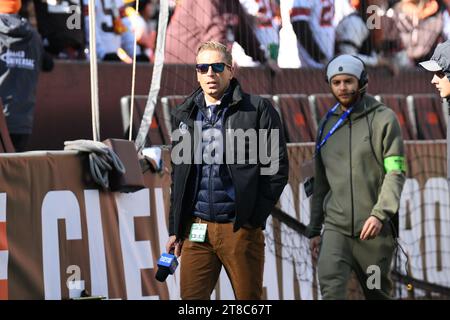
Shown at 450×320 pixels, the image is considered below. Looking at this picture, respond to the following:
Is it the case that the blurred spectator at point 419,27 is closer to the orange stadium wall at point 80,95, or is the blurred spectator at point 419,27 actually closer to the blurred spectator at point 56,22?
the orange stadium wall at point 80,95

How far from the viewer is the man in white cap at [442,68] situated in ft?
24.3

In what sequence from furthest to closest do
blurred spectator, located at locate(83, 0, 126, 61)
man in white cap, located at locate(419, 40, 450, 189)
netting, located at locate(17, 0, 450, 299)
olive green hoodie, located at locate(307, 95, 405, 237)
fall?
blurred spectator, located at locate(83, 0, 126, 61), netting, located at locate(17, 0, 450, 299), olive green hoodie, located at locate(307, 95, 405, 237), man in white cap, located at locate(419, 40, 450, 189)

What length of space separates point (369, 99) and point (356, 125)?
0.21m

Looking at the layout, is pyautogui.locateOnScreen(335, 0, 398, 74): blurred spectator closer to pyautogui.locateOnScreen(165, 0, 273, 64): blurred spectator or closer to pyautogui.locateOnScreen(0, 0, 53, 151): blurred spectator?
pyautogui.locateOnScreen(165, 0, 273, 64): blurred spectator

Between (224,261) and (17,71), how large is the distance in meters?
4.05

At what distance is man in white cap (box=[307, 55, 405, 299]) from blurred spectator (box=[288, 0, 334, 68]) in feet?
15.2

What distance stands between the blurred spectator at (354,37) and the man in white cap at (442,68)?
6.05 metres

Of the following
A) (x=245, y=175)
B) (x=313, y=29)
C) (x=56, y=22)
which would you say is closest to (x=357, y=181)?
(x=245, y=175)

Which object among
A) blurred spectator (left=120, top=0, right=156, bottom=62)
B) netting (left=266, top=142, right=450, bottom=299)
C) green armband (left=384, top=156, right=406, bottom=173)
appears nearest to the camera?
green armband (left=384, top=156, right=406, bottom=173)

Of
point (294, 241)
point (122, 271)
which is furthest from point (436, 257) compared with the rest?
point (122, 271)

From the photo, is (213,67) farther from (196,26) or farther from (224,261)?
(196,26)

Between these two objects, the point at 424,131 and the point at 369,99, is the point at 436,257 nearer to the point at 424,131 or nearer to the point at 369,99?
the point at 424,131

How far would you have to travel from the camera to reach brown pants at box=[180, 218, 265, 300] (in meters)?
7.83

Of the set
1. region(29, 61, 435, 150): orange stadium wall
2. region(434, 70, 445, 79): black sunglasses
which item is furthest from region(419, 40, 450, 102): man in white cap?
region(29, 61, 435, 150): orange stadium wall
